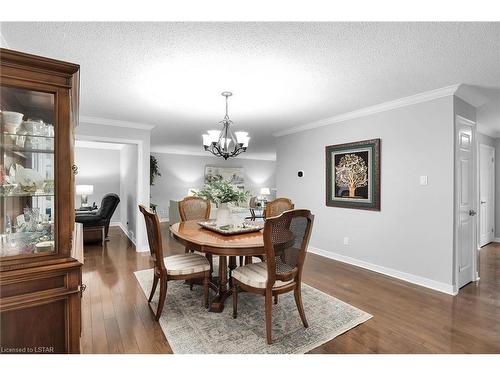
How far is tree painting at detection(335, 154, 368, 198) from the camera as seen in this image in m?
3.67

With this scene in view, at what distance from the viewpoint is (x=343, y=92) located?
9.55ft

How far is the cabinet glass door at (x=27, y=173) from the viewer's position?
1.28 m

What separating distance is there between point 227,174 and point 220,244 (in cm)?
735

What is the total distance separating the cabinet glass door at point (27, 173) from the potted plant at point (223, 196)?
1.52 meters

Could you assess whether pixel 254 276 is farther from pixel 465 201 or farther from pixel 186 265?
pixel 465 201

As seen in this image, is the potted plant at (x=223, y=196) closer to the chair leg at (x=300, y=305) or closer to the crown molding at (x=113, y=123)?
the chair leg at (x=300, y=305)

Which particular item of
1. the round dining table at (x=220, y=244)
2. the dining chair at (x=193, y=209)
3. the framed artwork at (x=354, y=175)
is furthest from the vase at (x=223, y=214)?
the framed artwork at (x=354, y=175)

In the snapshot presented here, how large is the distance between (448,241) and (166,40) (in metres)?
3.40

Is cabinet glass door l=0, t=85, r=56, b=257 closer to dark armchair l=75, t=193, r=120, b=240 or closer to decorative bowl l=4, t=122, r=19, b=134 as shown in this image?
decorative bowl l=4, t=122, r=19, b=134

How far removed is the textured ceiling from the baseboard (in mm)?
A: 2183

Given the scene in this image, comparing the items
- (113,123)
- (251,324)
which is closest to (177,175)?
Answer: (113,123)

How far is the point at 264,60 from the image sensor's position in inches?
83.1

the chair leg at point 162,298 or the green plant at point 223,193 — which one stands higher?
the green plant at point 223,193

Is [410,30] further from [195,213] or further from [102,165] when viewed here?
[102,165]
